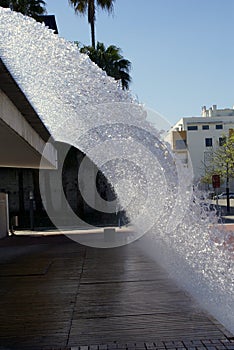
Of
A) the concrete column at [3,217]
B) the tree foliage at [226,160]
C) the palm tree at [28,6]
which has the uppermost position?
the palm tree at [28,6]

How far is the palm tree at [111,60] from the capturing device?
2499cm

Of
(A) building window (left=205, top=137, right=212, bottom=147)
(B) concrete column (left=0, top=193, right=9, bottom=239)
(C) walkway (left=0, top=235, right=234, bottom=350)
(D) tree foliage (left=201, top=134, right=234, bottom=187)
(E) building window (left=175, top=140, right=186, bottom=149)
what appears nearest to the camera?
(C) walkway (left=0, top=235, right=234, bottom=350)

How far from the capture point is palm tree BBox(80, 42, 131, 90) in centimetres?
2499

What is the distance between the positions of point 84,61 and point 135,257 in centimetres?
493

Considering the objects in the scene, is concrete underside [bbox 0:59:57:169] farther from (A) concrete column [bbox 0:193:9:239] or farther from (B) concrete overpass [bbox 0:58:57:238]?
(A) concrete column [bbox 0:193:9:239]

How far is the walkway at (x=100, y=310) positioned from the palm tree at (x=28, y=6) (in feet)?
51.9

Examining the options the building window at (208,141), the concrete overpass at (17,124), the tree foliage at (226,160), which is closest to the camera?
the concrete overpass at (17,124)

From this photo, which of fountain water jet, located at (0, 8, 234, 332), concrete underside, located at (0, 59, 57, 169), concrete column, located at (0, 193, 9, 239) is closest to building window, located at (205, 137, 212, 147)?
concrete column, located at (0, 193, 9, 239)

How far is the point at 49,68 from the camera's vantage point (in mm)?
10133

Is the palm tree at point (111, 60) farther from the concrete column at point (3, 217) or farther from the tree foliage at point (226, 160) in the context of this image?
the tree foliage at point (226, 160)

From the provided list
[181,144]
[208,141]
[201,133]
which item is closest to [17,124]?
[181,144]

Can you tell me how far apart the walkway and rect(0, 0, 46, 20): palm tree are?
51.9 feet

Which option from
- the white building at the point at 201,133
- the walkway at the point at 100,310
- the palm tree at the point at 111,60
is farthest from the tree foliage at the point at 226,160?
the walkway at the point at 100,310

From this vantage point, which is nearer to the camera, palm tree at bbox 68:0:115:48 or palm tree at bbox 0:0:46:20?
palm tree at bbox 0:0:46:20
